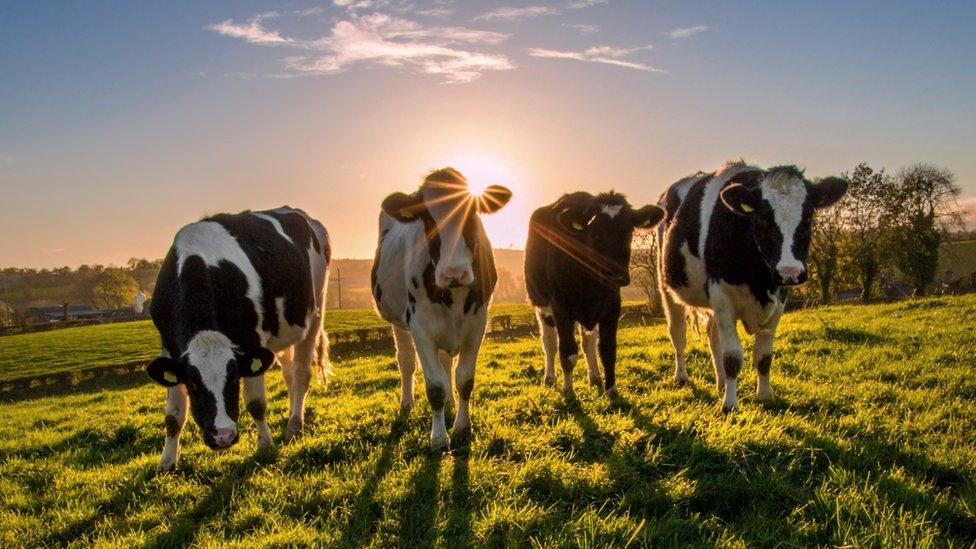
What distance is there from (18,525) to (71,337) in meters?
46.9

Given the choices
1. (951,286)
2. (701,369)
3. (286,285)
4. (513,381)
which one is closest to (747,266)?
(701,369)

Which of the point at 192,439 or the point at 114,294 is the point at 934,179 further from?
the point at 114,294

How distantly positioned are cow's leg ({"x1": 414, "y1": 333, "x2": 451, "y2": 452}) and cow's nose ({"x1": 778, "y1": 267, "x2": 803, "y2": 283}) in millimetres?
3430

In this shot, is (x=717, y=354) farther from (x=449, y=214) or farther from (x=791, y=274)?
(x=449, y=214)

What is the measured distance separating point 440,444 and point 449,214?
7.31 feet

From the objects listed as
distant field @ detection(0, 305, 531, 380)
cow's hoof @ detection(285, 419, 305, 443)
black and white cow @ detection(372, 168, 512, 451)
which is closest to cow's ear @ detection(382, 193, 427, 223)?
black and white cow @ detection(372, 168, 512, 451)

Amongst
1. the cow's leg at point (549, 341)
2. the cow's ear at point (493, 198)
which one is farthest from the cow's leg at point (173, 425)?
the cow's leg at point (549, 341)

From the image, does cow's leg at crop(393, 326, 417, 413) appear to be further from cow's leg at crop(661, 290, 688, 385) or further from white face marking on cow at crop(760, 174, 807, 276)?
white face marking on cow at crop(760, 174, 807, 276)

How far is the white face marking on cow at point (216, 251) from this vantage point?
6277 mm

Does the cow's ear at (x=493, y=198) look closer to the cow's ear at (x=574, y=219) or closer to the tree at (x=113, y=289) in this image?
the cow's ear at (x=574, y=219)

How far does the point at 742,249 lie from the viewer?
675cm

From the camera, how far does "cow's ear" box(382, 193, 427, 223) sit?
6172 mm

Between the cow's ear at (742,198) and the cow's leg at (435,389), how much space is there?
3.50 meters

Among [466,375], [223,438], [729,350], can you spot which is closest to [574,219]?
[729,350]
